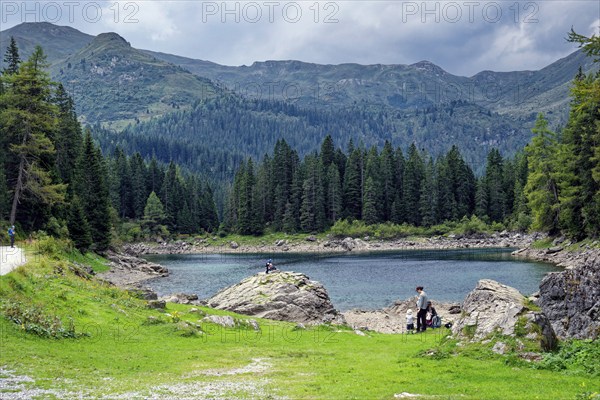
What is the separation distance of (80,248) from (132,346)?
2055 inches

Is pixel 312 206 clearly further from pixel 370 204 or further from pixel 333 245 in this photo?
pixel 333 245

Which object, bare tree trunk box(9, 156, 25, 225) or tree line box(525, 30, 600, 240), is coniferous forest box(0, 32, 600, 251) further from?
bare tree trunk box(9, 156, 25, 225)

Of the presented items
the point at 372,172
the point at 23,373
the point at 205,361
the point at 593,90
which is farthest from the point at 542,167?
the point at 23,373

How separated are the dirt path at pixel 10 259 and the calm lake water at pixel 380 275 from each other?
67.4 ft

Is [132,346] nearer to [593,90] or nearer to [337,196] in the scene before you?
[593,90]

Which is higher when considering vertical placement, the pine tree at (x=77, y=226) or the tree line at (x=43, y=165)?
the tree line at (x=43, y=165)

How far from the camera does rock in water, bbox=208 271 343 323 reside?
1519 inches

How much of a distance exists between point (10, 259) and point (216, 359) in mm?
20382

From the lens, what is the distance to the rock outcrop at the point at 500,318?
64.2 ft

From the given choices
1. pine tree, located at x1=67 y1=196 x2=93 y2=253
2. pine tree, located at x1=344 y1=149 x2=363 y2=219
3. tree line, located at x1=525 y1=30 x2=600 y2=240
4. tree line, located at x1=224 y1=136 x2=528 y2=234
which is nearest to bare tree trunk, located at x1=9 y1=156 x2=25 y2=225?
pine tree, located at x1=67 y1=196 x2=93 y2=253

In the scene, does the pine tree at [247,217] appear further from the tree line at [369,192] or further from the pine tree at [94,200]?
the pine tree at [94,200]

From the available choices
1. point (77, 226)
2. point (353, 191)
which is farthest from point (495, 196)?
point (77, 226)

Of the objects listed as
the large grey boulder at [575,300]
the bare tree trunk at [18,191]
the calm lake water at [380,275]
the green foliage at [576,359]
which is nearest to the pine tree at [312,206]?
the calm lake water at [380,275]

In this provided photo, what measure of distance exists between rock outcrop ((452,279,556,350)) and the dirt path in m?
23.4
